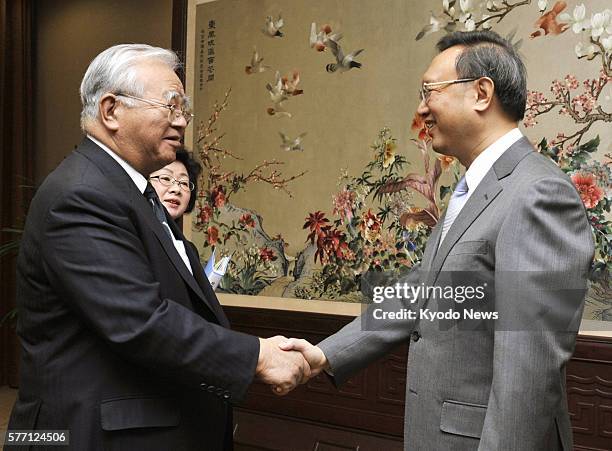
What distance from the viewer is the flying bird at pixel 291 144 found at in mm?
3814

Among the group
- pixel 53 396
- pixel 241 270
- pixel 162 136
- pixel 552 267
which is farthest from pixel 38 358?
pixel 241 270

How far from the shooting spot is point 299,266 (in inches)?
149

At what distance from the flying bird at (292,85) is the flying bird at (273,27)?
0.81 feet

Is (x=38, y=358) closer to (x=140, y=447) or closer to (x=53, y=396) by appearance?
(x=53, y=396)

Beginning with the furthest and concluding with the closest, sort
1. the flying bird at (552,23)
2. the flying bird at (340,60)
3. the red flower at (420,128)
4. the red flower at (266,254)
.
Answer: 1. the red flower at (266,254)
2. the flying bird at (340,60)
3. the red flower at (420,128)
4. the flying bird at (552,23)

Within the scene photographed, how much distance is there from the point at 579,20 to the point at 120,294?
2.22 metres

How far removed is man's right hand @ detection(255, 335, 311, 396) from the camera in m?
1.87

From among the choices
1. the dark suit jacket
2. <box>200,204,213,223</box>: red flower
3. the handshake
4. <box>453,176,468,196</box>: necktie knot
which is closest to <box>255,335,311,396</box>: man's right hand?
the handshake

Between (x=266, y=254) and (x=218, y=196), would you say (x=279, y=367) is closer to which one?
(x=266, y=254)


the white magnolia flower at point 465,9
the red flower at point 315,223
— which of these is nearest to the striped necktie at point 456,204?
the white magnolia flower at point 465,9

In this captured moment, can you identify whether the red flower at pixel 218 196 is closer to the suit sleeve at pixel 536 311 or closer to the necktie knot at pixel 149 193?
the necktie knot at pixel 149 193

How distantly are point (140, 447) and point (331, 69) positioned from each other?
97.8 inches

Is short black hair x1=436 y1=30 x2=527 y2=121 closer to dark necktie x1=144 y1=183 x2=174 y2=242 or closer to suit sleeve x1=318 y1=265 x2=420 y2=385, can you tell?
suit sleeve x1=318 y1=265 x2=420 y2=385

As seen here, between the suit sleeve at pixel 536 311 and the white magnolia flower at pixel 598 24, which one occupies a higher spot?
the white magnolia flower at pixel 598 24
